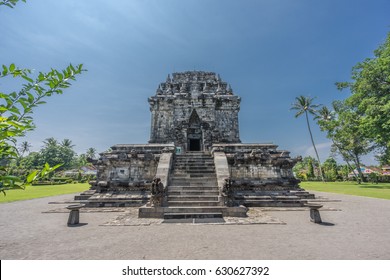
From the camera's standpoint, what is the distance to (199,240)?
5.01 m

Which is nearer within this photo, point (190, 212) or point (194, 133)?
point (190, 212)

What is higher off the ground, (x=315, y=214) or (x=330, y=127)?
(x=330, y=127)

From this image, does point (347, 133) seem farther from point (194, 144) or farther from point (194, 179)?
point (194, 179)

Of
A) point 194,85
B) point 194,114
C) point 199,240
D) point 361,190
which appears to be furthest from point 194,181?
point 361,190

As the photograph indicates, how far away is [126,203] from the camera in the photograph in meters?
10.5

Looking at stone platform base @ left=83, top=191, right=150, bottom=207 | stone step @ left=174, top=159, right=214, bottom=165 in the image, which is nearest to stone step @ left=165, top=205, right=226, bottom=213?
stone platform base @ left=83, top=191, right=150, bottom=207

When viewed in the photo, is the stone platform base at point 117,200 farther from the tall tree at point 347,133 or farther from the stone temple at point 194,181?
the tall tree at point 347,133

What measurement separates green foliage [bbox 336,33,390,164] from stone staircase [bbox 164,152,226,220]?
16.6 meters

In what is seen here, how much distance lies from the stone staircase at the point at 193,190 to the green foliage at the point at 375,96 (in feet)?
54.5

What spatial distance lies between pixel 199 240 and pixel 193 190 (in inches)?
189

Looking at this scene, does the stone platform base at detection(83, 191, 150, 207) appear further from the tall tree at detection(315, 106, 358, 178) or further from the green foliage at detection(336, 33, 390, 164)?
the tall tree at detection(315, 106, 358, 178)

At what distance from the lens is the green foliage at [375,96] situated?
1745 centimetres
